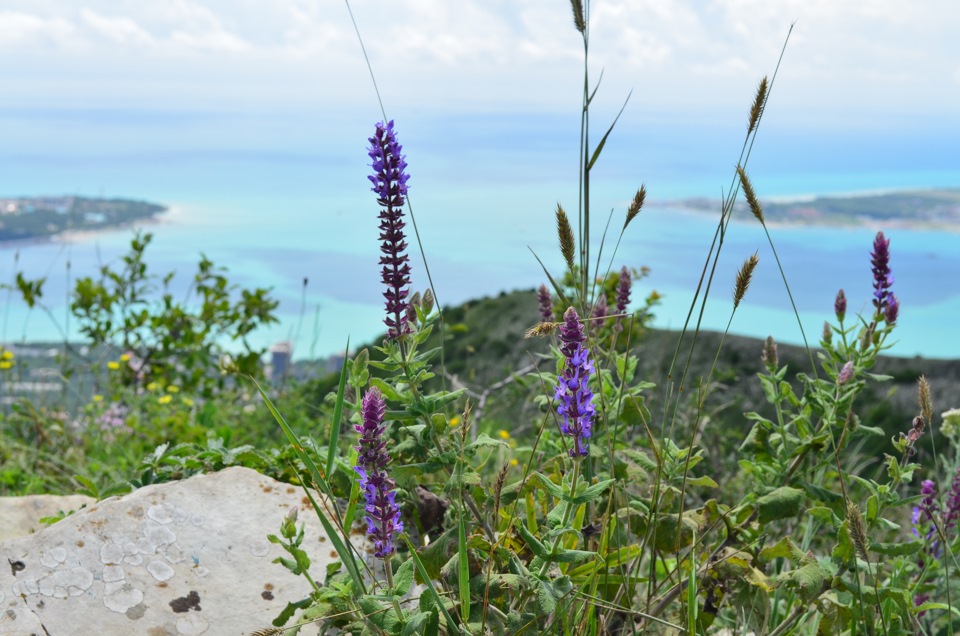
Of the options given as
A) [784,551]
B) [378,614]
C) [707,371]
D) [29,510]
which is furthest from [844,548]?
[707,371]

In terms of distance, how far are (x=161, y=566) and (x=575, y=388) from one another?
151cm

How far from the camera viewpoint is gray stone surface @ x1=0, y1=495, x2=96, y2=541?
346cm

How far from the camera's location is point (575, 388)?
2.19 metres

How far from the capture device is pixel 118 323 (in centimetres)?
684

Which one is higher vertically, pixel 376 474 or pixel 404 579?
pixel 376 474

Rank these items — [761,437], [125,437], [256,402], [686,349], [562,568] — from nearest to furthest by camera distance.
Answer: [562,568] → [761,437] → [125,437] → [256,402] → [686,349]

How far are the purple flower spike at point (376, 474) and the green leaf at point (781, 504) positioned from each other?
1235 mm

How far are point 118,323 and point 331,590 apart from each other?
5.09 meters

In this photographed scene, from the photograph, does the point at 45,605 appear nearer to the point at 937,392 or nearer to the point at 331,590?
the point at 331,590

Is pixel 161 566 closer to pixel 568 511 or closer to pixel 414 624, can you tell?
pixel 414 624

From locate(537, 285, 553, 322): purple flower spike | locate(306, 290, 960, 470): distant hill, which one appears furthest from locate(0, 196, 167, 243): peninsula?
locate(537, 285, 553, 322): purple flower spike

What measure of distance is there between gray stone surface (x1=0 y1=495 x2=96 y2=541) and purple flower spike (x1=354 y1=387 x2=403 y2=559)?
1778mm

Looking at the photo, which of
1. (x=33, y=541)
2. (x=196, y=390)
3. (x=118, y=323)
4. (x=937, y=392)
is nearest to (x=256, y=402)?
(x=196, y=390)

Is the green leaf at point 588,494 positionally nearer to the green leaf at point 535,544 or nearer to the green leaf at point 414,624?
the green leaf at point 535,544
